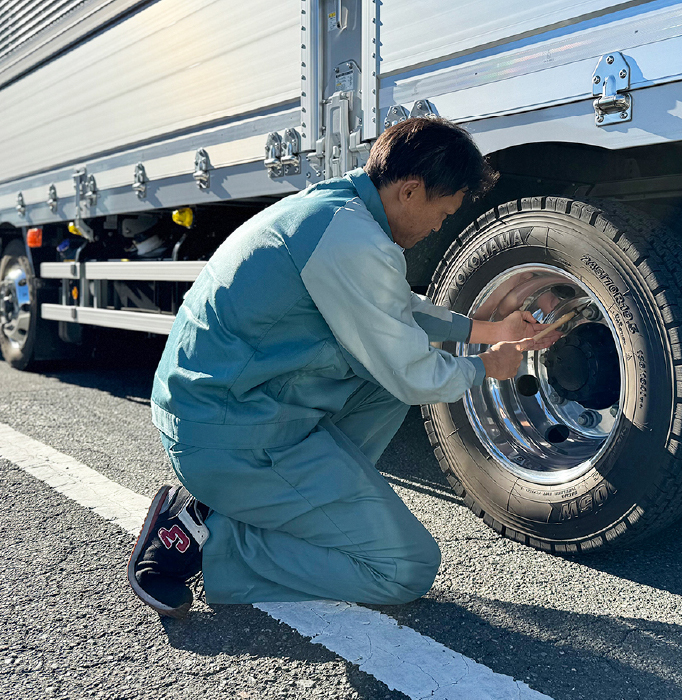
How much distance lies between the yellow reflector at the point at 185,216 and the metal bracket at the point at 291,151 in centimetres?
132

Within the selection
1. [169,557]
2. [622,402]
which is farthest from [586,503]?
[169,557]

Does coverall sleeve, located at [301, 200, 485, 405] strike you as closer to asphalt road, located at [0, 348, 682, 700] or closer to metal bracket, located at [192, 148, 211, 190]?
asphalt road, located at [0, 348, 682, 700]

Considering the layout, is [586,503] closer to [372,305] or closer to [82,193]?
[372,305]

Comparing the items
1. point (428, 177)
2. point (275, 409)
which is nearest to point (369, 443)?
point (275, 409)

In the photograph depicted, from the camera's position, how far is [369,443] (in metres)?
2.46

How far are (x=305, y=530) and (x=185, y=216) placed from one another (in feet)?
9.17

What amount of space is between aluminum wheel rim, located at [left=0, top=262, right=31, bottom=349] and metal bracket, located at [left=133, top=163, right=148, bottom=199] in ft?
7.31

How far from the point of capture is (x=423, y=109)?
260 cm

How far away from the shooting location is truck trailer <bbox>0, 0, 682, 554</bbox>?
2.12m

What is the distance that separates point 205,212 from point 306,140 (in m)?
1.46

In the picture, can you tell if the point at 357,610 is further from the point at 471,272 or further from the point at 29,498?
the point at 29,498

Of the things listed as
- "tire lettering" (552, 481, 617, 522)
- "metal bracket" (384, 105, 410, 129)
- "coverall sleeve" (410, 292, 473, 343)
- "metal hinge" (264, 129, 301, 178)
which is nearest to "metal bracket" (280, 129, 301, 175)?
"metal hinge" (264, 129, 301, 178)

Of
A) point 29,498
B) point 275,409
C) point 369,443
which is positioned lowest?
point 29,498

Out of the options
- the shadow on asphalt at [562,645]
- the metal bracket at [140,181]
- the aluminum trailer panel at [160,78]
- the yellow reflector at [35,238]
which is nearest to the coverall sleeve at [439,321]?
the shadow on asphalt at [562,645]
